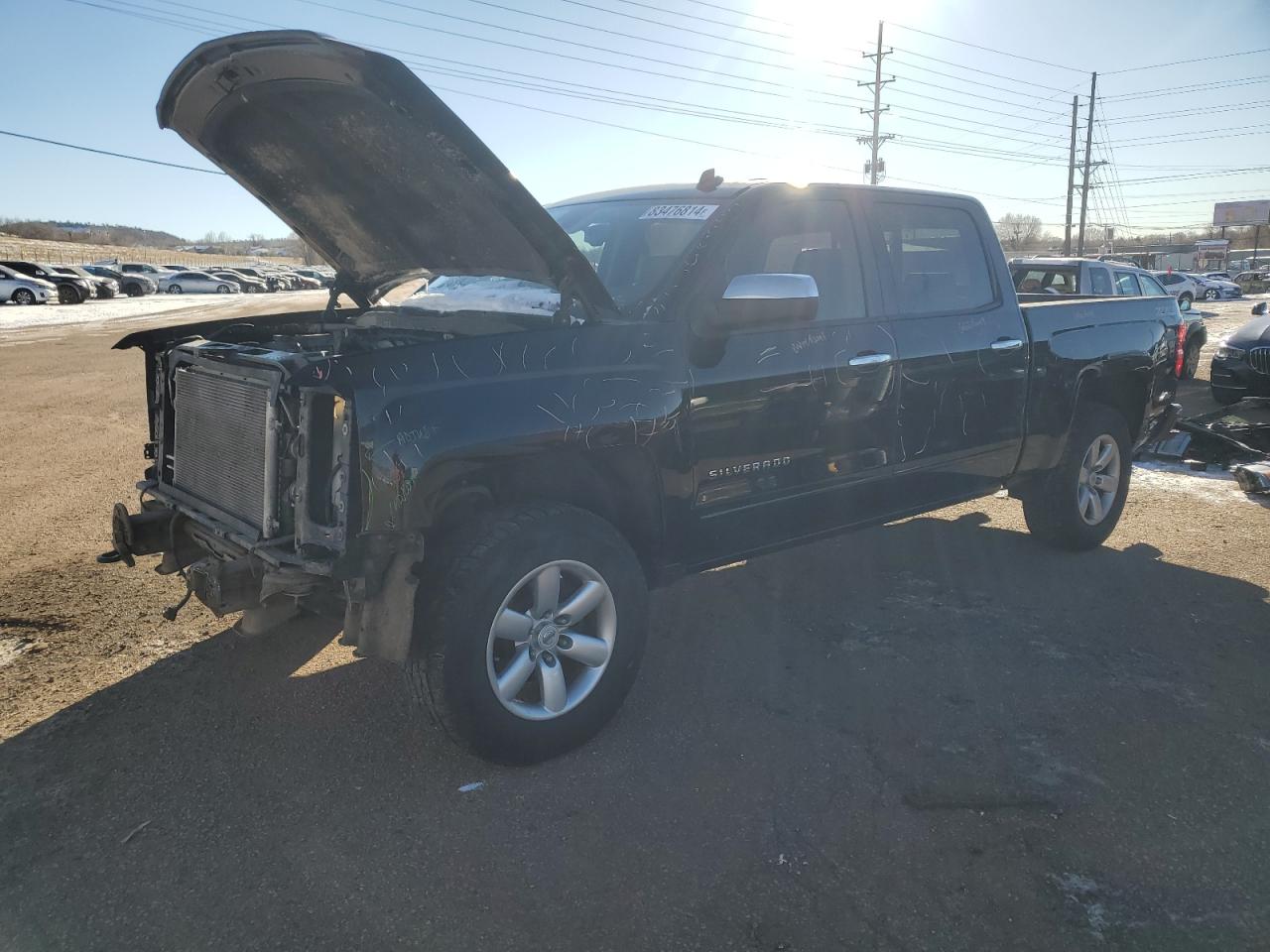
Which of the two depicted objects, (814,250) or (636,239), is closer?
(636,239)

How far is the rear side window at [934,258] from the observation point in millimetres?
4344

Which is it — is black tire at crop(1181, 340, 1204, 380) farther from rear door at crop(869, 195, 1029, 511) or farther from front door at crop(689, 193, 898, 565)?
front door at crop(689, 193, 898, 565)

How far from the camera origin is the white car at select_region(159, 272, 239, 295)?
162 ft

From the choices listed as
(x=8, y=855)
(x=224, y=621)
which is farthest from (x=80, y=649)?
(x=8, y=855)

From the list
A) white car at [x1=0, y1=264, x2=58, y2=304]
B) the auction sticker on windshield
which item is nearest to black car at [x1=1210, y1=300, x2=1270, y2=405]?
the auction sticker on windshield

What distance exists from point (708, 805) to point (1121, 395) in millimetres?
4282

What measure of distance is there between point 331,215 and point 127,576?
2.45 meters

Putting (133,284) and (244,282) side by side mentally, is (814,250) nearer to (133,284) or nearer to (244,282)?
(133,284)

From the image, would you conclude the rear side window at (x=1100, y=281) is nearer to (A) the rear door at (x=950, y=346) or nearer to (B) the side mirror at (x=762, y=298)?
(A) the rear door at (x=950, y=346)

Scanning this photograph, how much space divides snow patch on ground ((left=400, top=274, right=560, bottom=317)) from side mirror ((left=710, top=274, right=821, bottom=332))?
664 mm

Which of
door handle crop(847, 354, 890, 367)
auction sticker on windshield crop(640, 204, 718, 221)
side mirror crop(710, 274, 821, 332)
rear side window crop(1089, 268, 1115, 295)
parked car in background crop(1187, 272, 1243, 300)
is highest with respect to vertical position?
parked car in background crop(1187, 272, 1243, 300)

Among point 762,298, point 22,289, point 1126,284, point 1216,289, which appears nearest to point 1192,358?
point 1126,284

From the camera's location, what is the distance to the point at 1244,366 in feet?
32.5

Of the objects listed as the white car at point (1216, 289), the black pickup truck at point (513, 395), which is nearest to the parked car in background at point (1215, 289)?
the white car at point (1216, 289)
